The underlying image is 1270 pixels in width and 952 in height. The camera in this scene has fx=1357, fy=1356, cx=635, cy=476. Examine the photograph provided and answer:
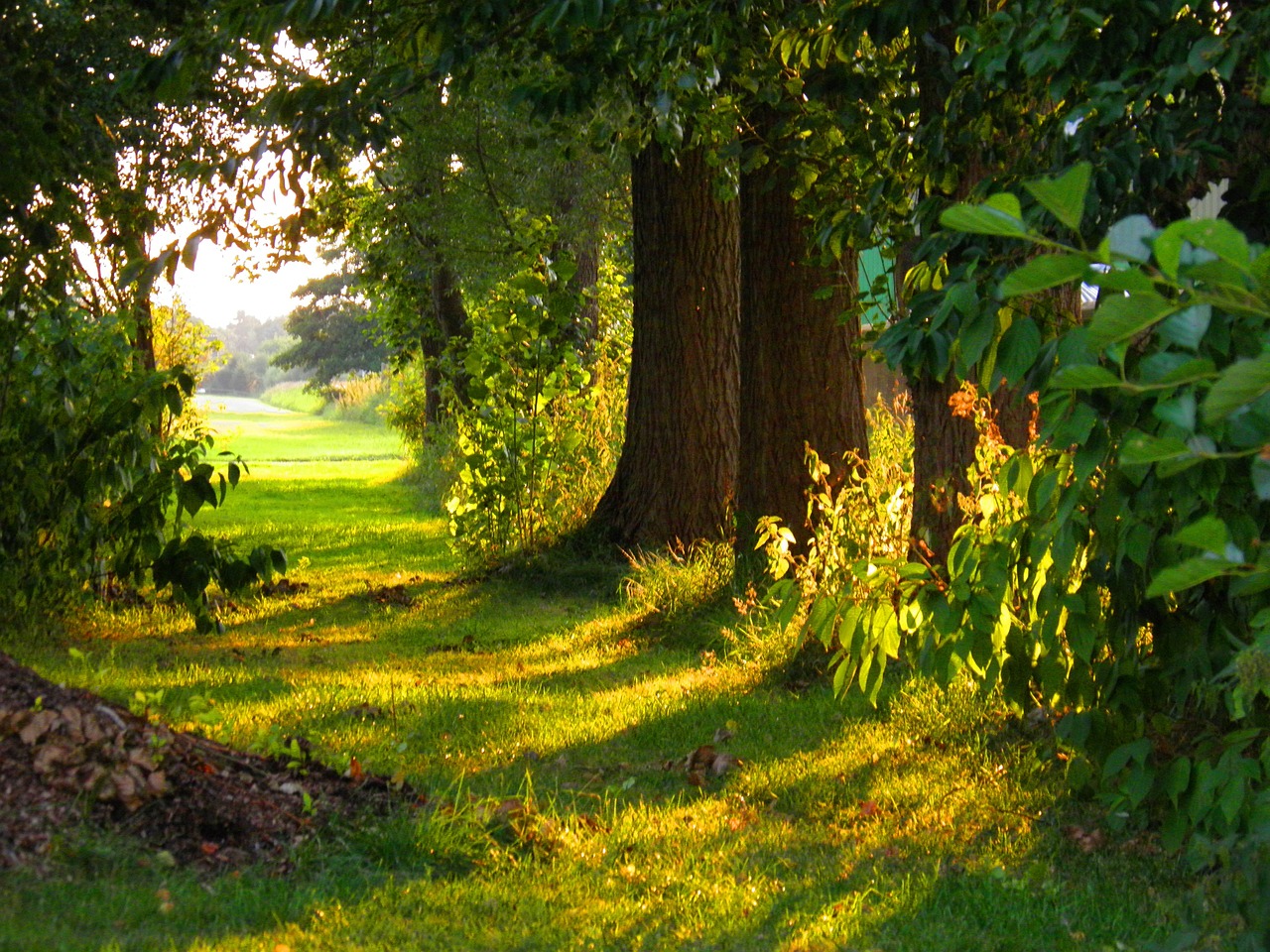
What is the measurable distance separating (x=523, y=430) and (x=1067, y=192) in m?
9.63

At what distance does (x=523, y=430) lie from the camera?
11.2m

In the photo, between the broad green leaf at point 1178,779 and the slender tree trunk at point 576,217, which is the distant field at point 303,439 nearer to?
the slender tree trunk at point 576,217

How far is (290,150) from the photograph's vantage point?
419 centimetres

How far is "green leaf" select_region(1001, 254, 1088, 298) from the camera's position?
1.75 metres

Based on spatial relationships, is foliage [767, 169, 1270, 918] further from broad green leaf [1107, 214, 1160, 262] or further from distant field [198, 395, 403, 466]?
distant field [198, 395, 403, 466]

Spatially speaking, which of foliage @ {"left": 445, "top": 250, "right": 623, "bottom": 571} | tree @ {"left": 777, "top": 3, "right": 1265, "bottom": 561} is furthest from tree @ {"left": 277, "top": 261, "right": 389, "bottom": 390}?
tree @ {"left": 777, "top": 3, "right": 1265, "bottom": 561}

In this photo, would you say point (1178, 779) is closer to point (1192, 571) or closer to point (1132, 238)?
point (1192, 571)

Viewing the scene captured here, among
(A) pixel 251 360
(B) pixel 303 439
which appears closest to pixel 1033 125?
(B) pixel 303 439

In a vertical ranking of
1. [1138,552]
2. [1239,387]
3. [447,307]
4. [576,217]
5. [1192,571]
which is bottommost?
[1138,552]

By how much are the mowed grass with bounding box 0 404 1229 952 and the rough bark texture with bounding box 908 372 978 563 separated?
0.78 m

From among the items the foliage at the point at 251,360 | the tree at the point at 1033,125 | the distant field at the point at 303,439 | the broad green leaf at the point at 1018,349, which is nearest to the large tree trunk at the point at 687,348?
the tree at the point at 1033,125

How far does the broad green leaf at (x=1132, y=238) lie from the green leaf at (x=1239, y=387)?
0.17 m

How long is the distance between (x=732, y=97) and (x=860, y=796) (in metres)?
3.15

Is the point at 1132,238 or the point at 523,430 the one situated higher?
the point at 1132,238
